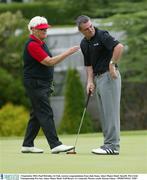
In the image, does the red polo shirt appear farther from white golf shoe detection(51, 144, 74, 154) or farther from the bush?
the bush

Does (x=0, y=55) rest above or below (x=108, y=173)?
below

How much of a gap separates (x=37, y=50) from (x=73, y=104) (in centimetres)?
1840

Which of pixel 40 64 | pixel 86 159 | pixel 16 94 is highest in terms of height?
pixel 40 64

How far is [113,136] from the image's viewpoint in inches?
491

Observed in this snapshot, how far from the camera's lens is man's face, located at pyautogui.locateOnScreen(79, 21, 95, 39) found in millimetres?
12234

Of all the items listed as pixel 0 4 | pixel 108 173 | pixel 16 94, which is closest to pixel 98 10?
pixel 16 94

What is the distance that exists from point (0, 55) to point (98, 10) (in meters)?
4.29

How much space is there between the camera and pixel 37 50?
12.6 m

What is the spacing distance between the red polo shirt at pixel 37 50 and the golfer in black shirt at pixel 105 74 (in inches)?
22.3

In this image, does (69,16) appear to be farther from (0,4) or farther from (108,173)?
(108,173)

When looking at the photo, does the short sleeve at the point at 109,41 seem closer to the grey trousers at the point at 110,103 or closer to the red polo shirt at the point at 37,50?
the grey trousers at the point at 110,103

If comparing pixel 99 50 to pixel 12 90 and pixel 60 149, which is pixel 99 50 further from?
pixel 12 90

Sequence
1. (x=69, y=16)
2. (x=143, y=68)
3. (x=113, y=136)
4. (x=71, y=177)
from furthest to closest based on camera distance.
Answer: (x=69, y=16), (x=143, y=68), (x=113, y=136), (x=71, y=177)

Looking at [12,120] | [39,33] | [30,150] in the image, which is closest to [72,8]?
[12,120]
